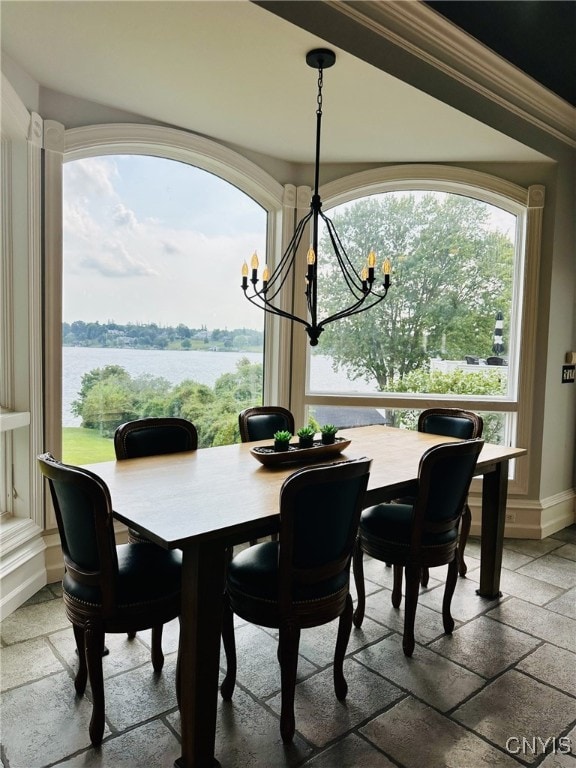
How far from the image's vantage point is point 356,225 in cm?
424

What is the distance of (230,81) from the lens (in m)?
2.81

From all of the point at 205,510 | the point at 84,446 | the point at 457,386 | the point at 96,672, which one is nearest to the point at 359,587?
the point at 205,510

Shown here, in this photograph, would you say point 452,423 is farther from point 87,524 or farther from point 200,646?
point 87,524

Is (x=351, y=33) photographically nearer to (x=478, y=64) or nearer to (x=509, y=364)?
(x=478, y=64)

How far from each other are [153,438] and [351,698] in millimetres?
1487

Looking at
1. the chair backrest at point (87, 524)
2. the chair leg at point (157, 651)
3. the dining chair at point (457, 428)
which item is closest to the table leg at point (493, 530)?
the dining chair at point (457, 428)

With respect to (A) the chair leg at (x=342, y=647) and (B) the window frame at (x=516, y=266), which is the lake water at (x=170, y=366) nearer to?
(B) the window frame at (x=516, y=266)

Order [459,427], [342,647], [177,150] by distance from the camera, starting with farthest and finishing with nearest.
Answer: [177,150], [459,427], [342,647]

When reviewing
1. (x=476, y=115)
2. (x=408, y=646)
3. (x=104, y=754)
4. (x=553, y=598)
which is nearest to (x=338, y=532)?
(x=408, y=646)

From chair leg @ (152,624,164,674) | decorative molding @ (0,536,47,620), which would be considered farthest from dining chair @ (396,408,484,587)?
decorative molding @ (0,536,47,620)

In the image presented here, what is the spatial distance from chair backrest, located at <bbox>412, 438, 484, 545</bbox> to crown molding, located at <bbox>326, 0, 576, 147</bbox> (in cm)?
201

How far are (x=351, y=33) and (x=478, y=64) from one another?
1.03m

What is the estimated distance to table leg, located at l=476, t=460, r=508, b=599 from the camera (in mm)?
3004

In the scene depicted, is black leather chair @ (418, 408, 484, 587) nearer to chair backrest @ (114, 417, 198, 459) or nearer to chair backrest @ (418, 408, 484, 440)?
chair backrest @ (418, 408, 484, 440)
